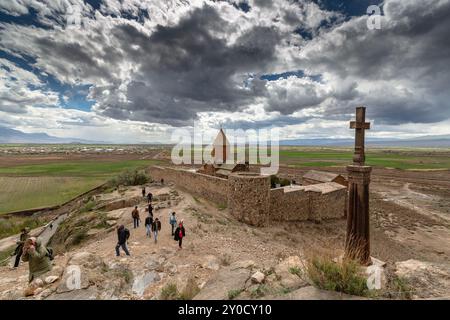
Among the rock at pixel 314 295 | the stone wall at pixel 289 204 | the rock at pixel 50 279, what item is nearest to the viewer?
the rock at pixel 314 295

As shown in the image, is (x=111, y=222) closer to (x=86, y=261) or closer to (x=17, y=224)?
(x=86, y=261)

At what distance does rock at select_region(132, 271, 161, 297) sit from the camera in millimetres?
6017

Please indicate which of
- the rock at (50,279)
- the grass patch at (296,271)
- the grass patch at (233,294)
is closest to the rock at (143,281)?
the rock at (50,279)

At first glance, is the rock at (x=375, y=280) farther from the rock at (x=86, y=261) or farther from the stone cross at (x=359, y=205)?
the rock at (x=86, y=261)

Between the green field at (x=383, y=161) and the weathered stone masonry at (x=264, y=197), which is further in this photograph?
the green field at (x=383, y=161)

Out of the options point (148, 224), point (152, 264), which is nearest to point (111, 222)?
point (148, 224)

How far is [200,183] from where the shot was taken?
886 inches

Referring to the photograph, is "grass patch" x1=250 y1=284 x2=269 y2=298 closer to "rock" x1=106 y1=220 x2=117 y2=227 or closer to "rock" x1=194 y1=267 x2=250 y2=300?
"rock" x1=194 y1=267 x2=250 y2=300

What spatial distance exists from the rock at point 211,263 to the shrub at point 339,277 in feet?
15.2

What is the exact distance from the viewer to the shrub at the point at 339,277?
12.1 feet

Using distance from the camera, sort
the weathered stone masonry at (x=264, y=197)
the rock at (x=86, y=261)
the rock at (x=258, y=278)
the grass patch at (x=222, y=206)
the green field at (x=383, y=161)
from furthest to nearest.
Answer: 1. the green field at (x=383, y=161)
2. the grass patch at (x=222, y=206)
3. the weathered stone masonry at (x=264, y=197)
4. the rock at (x=86, y=261)
5. the rock at (x=258, y=278)

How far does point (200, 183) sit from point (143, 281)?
16.0 meters

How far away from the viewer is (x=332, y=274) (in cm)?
386

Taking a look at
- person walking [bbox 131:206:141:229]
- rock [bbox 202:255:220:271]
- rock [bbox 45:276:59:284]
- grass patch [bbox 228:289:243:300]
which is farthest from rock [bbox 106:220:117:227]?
grass patch [bbox 228:289:243:300]
